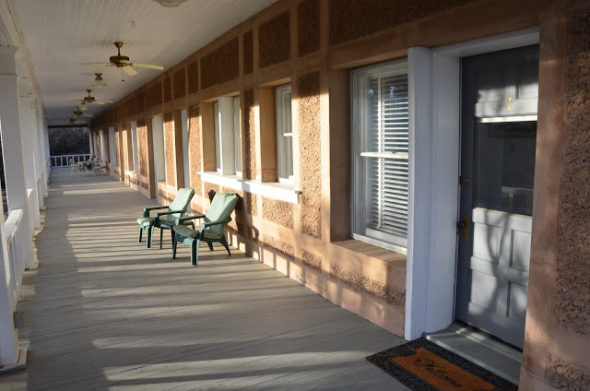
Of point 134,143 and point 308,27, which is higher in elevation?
point 308,27

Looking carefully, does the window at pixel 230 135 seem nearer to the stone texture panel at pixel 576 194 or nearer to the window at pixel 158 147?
the window at pixel 158 147

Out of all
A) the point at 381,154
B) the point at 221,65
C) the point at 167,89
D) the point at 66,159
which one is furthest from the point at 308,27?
the point at 66,159

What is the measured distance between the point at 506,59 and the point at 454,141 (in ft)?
1.96

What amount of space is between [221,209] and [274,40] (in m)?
2.22

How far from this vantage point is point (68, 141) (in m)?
37.4

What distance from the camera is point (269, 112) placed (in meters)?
5.61

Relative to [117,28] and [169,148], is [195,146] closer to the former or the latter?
[169,148]

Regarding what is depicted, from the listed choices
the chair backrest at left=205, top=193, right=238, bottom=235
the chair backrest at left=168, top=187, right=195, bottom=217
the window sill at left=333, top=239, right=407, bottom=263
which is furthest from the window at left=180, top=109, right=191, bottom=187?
the window sill at left=333, top=239, right=407, bottom=263

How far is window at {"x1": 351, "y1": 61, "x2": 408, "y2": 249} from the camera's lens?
3781mm

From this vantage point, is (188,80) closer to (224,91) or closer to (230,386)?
(224,91)

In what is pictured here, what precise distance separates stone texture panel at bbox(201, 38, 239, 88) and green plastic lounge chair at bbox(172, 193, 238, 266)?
156cm

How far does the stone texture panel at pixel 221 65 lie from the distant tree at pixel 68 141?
3325 centimetres

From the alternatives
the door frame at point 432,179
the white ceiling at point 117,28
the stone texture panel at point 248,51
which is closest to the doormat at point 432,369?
the door frame at point 432,179

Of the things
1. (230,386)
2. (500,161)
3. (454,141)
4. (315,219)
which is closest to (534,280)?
(500,161)
